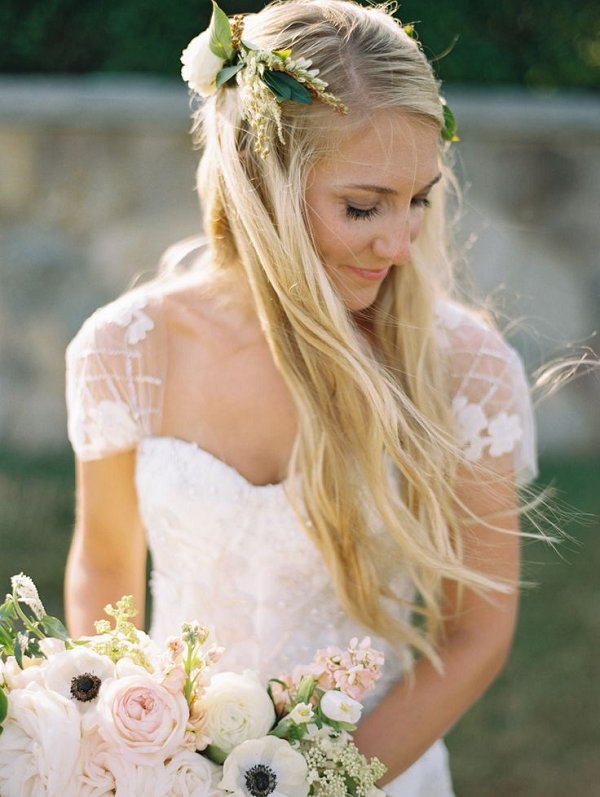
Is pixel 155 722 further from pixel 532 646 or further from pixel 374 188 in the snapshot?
pixel 532 646

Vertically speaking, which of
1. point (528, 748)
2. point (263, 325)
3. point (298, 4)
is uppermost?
point (298, 4)

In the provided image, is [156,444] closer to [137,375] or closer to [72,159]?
[137,375]

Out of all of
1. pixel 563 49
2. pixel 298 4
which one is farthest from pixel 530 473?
pixel 563 49

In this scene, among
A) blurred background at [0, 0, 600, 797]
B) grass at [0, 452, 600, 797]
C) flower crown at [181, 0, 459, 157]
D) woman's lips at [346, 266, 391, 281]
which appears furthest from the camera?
blurred background at [0, 0, 600, 797]

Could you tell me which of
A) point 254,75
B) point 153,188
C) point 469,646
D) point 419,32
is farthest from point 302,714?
point 419,32

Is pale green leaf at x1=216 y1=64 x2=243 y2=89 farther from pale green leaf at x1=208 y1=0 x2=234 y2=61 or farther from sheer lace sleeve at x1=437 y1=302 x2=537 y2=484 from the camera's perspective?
sheer lace sleeve at x1=437 y1=302 x2=537 y2=484

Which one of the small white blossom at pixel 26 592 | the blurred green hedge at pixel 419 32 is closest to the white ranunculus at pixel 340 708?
the small white blossom at pixel 26 592

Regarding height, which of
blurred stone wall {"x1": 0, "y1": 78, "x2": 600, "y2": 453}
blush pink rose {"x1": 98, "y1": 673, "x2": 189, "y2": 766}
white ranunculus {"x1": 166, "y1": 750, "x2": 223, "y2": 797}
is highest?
blush pink rose {"x1": 98, "y1": 673, "x2": 189, "y2": 766}

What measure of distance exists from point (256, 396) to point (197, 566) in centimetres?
37

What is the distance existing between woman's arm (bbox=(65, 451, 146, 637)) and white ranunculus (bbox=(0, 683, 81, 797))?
2.89ft

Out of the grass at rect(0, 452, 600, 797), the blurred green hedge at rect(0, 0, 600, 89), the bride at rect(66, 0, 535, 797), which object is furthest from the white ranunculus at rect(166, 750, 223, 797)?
the blurred green hedge at rect(0, 0, 600, 89)

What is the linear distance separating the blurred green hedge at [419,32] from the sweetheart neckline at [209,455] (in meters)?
4.43

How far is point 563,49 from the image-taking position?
653 cm

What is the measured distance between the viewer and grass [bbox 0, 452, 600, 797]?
390 centimetres
